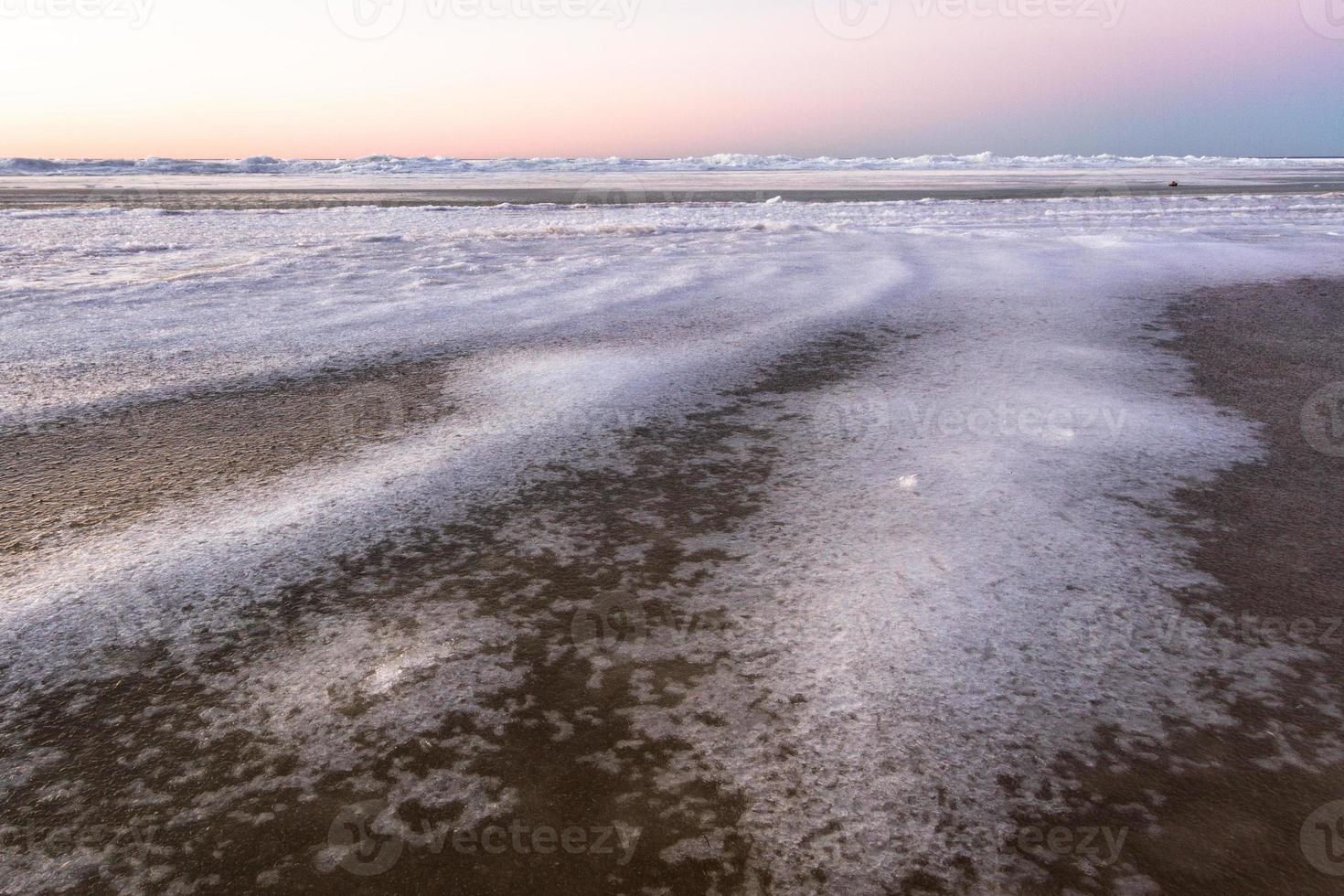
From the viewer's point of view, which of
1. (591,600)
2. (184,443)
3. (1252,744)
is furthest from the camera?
(184,443)

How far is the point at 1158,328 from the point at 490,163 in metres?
48.1

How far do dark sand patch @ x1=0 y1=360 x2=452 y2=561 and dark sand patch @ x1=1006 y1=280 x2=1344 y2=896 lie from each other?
255 cm

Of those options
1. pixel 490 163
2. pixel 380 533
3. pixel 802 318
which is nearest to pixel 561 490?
pixel 380 533

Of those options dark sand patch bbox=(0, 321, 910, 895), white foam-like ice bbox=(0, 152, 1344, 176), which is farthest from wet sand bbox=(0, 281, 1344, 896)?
white foam-like ice bbox=(0, 152, 1344, 176)

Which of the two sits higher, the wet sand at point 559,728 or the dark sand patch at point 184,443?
the dark sand patch at point 184,443

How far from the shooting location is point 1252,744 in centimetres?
142

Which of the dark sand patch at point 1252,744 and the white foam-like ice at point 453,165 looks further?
the white foam-like ice at point 453,165

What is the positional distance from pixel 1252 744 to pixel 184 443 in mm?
3320

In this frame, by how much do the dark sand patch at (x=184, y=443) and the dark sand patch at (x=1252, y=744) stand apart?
2554 millimetres

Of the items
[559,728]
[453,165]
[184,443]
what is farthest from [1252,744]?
[453,165]

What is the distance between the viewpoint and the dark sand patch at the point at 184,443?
237 centimetres

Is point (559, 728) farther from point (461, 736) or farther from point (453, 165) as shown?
point (453, 165)

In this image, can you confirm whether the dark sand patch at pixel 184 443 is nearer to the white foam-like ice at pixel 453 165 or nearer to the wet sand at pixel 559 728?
the wet sand at pixel 559 728

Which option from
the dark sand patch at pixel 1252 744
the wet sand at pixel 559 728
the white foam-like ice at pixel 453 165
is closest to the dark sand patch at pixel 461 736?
the wet sand at pixel 559 728
